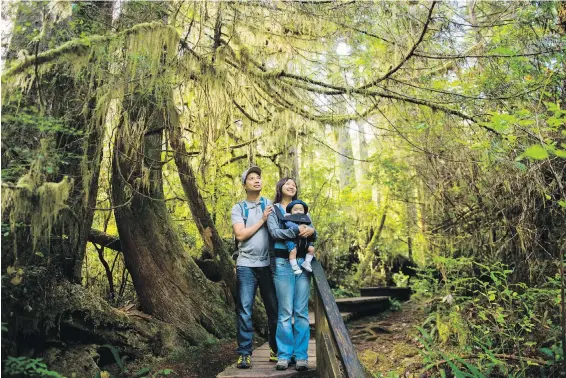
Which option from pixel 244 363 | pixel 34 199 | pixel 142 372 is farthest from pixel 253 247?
pixel 142 372

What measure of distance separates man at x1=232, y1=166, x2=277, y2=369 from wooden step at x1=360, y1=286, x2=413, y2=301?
761cm

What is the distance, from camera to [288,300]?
13.1 feet

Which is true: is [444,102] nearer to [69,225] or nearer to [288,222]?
[288,222]

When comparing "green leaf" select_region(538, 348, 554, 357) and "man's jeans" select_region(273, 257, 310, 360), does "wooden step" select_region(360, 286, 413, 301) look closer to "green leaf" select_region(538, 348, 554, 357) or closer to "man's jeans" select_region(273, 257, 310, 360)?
"green leaf" select_region(538, 348, 554, 357)

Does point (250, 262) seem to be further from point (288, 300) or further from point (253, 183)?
point (253, 183)

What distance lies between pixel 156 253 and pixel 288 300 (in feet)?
9.13

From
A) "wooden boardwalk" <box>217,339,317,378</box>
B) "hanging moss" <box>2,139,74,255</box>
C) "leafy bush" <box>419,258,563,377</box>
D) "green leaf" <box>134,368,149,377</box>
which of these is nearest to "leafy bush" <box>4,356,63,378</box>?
"hanging moss" <box>2,139,74,255</box>

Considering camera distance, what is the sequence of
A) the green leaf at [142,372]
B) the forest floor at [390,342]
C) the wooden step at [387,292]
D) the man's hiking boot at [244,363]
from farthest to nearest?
the wooden step at [387,292] → the forest floor at [390,342] → the green leaf at [142,372] → the man's hiking boot at [244,363]

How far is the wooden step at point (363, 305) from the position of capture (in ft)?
30.8

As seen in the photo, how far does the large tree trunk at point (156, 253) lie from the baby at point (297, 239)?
2346 mm

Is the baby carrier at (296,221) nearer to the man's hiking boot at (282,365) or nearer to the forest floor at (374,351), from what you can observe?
the man's hiking boot at (282,365)

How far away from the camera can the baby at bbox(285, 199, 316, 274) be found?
3988 millimetres

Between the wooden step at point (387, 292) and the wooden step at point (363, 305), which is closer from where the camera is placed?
the wooden step at point (363, 305)

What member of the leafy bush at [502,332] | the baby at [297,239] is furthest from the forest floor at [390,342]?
the baby at [297,239]
